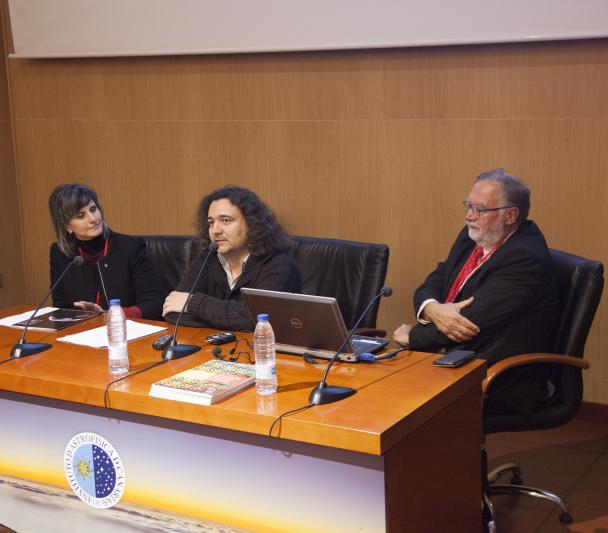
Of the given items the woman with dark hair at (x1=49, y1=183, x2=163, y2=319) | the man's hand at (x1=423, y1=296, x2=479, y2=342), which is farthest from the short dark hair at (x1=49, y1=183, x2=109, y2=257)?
the man's hand at (x1=423, y1=296, x2=479, y2=342)

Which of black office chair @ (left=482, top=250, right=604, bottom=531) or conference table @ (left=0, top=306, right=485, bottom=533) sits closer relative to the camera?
conference table @ (left=0, top=306, right=485, bottom=533)

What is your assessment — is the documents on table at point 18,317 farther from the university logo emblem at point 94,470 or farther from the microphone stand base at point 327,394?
the microphone stand base at point 327,394

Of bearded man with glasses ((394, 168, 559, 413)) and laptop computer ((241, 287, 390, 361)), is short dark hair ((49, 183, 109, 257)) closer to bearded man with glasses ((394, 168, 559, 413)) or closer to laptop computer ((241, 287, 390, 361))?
laptop computer ((241, 287, 390, 361))

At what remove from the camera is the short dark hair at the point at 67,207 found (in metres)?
4.01

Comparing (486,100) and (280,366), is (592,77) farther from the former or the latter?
(280,366)

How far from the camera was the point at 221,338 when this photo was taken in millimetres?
3227

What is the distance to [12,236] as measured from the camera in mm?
5898

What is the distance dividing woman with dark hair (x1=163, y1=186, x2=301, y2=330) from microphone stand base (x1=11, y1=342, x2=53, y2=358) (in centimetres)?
53

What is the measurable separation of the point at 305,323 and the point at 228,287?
0.91 meters

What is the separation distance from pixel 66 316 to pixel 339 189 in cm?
171

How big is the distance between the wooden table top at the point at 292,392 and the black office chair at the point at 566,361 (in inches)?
19.5

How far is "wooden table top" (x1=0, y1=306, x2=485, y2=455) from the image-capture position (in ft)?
7.71

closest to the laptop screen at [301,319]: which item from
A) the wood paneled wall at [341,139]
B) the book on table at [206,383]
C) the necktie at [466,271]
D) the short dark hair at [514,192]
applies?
the book on table at [206,383]

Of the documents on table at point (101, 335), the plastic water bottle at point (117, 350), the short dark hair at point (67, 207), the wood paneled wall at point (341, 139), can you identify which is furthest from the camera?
the wood paneled wall at point (341, 139)
